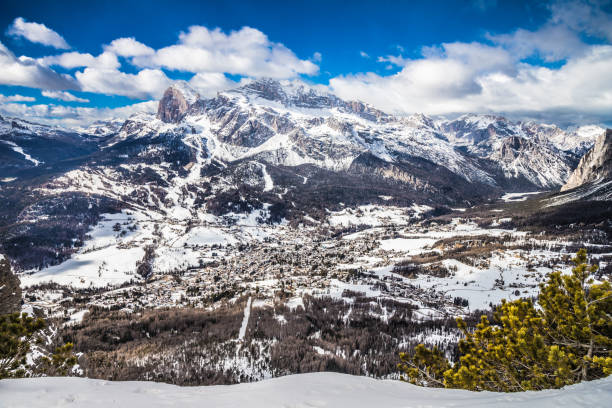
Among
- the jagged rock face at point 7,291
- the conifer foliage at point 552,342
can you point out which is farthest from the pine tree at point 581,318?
the jagged rock face at point 7,291

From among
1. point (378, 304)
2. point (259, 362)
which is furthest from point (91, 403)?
point (378, 304)

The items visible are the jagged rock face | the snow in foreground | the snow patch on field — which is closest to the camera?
the snow in foreground

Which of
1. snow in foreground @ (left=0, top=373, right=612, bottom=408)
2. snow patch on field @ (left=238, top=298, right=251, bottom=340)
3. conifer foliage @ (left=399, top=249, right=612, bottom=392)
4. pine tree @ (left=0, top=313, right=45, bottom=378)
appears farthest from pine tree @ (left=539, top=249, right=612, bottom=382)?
snow patch on field @ (left=238, top=298, right=251, bottom=340)

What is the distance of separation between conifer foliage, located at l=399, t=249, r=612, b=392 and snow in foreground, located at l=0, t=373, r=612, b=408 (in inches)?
110

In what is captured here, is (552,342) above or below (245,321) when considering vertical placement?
above

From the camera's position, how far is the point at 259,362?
48.8 meters

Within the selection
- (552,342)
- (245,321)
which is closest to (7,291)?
(552,342)

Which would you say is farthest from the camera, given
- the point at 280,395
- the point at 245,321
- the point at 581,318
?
the point at 245,321

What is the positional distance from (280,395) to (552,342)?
1409 cm

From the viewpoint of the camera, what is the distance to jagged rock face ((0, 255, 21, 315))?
20031mm

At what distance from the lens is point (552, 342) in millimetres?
15562

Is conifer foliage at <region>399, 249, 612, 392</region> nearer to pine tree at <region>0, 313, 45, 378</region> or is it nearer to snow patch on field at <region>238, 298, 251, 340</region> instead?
pine tree at <region>0, 313, 45, 378</region>

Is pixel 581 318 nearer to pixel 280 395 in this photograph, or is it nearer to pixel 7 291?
pixel 280 395

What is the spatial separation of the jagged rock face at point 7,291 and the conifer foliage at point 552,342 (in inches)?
1104
